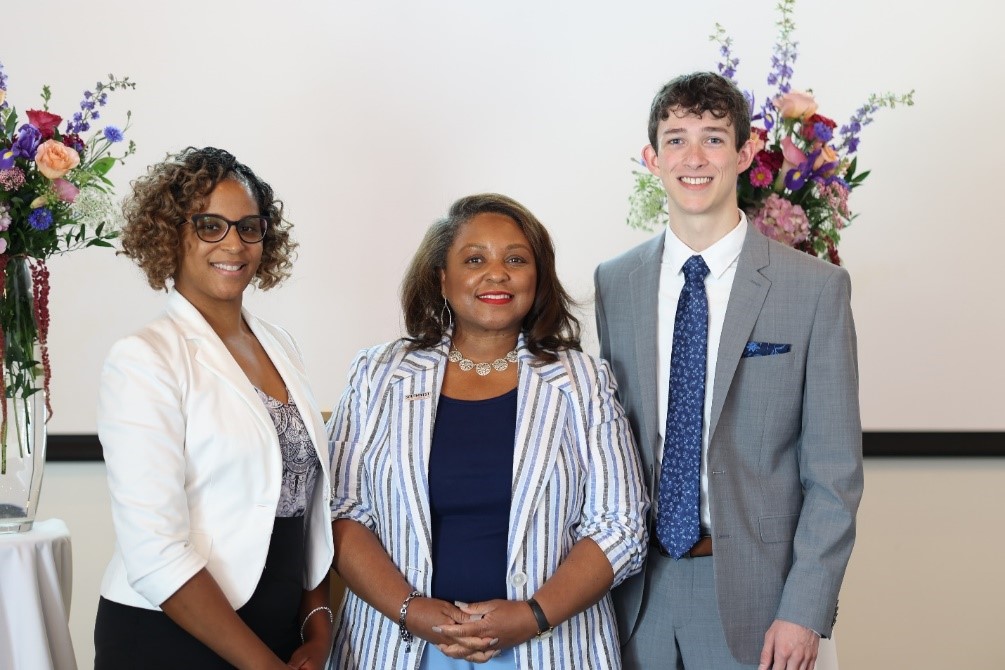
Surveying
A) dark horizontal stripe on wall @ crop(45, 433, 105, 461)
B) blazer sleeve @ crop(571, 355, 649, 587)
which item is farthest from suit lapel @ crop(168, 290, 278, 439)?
dark horizontal stripe on wall @ crop(45, 433, 105, 461)

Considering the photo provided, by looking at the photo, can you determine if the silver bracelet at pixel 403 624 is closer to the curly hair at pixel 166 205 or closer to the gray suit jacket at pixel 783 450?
the gray suit jacket at pixel 783 450

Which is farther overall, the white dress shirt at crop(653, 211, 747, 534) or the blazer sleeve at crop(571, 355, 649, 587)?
the white dress shirt at crop(653, 211, 747, 534)

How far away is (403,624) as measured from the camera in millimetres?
2326

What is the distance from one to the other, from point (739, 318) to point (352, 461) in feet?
3.00

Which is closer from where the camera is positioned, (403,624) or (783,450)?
(403,624)

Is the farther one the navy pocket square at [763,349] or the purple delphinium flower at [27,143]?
the purple delphinium flower at [27,143]

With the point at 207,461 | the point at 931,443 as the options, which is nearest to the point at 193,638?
the point at 207,461

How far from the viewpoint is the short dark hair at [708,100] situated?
2.53 metres

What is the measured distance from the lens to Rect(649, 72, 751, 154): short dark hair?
2529 mm

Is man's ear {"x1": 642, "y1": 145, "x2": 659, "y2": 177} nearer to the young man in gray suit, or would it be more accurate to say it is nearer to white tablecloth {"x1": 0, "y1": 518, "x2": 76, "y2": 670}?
the young man in gray suit

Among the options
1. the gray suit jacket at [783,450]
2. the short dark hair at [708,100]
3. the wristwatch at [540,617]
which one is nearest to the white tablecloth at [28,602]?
the wristwatch at [540,617]

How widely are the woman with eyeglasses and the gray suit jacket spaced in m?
0.78

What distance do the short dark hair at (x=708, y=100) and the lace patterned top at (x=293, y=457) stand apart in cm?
109

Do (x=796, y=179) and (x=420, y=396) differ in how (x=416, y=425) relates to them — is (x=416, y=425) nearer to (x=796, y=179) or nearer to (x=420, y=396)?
(x=420, y=396)
